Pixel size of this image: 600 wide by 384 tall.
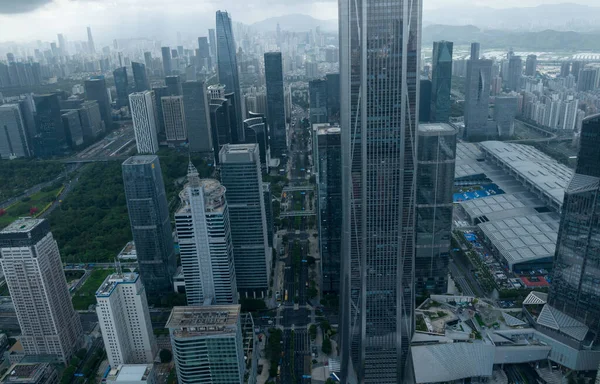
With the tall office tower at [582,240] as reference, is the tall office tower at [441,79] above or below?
above

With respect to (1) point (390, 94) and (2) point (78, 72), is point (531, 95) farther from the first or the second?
(2) point (78, 72)

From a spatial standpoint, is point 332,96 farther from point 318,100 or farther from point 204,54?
Answer: point 204,54

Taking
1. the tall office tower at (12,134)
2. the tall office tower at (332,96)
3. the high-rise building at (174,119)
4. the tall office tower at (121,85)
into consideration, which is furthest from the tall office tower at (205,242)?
the tall office tower at (121,85)

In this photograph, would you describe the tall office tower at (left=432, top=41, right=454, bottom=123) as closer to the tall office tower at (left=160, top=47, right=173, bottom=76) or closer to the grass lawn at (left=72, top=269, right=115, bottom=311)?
the grass lawn at (left=72, top=269, right=115, bottom=311)

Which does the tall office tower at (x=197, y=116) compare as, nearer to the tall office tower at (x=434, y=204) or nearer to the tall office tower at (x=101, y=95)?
the tall office tower at (x=101, y=95)

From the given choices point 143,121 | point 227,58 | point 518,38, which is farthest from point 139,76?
point 518,38

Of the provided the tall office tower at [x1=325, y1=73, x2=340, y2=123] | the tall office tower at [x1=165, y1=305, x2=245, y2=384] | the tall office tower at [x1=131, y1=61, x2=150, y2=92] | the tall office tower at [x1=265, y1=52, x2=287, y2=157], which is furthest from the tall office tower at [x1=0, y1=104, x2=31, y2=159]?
the tall office tower at [x1=165, y1=305, x2=245, y2=384]

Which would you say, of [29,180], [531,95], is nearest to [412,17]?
[29,180]
